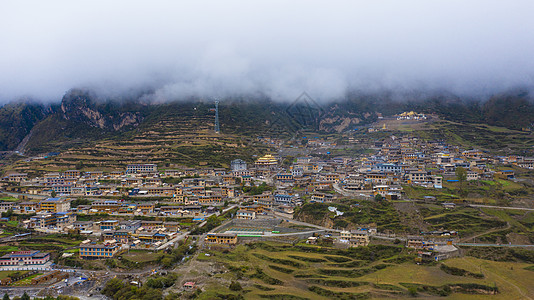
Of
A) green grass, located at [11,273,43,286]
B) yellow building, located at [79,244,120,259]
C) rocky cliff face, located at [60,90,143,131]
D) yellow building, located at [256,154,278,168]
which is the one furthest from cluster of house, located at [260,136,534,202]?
rocky cliff face, located at [60,90,143,131]

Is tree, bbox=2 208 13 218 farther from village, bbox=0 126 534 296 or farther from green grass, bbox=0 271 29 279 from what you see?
green grass, bbox=0 271 29 279

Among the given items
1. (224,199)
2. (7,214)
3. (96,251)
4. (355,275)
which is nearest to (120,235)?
(96,251)

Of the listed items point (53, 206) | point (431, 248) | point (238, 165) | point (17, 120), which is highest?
point (17, 120)

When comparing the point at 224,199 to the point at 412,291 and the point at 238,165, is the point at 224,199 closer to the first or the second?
the point at 238,165

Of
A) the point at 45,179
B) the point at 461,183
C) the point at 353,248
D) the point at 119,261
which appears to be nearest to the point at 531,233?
the point at 461,183

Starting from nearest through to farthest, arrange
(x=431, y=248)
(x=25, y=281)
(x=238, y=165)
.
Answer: (x=25, y=281) < (x=431, y=248) < (x=238, y=165)

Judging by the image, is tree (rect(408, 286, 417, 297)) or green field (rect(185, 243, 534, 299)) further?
green field (rect(185, 243, 534, 299))

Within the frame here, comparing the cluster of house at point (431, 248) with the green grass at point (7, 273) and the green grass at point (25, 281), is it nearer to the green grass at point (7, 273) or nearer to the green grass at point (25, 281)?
the green grass at point (25, 281)

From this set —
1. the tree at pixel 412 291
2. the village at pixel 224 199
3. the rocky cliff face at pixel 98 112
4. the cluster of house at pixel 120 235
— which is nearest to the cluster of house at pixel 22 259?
the village at pixel 224 199
